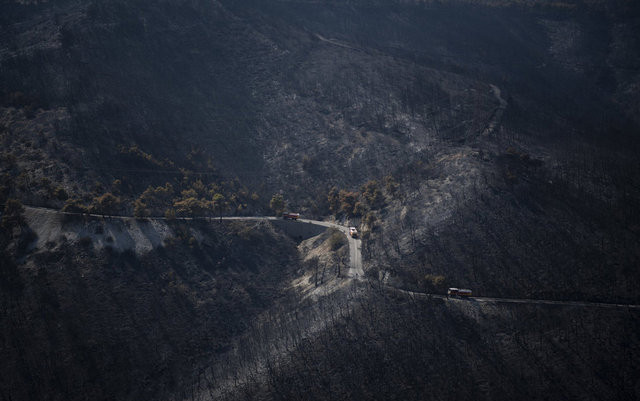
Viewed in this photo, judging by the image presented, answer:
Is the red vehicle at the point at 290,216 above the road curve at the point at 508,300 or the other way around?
the other way around

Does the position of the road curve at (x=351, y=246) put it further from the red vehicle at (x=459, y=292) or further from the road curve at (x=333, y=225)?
the red vehicle at (x=459, y=292)

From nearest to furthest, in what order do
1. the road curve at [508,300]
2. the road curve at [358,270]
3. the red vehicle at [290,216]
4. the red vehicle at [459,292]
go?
the road curve at [508,300], the road curve at [358,270], the red vehicle at [459,292], the red vehicle at [290,216]

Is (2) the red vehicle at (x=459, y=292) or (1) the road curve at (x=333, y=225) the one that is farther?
(1) the road curve at (x=333, y=225)

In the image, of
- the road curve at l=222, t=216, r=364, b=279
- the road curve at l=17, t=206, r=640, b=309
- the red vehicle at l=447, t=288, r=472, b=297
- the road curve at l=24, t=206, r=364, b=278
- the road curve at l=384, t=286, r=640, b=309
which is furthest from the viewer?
the road curve at l=222, t=216, r=364, b=279

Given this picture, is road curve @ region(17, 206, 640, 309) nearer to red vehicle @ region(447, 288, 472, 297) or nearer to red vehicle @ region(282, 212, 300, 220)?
red vehicle @ region(447, 288, 472, 297)

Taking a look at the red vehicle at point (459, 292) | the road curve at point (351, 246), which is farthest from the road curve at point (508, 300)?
the road curve at point (351, 246)

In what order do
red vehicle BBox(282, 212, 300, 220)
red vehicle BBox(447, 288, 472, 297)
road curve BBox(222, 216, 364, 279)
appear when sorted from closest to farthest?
red vehicle BBox(447, 288, 472, 297) → road curve BBox(222, 216, 364, 279) → red vehicle BBox(282, 212, 300, 220)

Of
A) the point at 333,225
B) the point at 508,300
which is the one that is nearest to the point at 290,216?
the point at 333,225

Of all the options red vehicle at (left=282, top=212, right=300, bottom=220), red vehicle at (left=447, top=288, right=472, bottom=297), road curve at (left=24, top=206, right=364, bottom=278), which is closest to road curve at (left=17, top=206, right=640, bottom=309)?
road curve at (left=24, top=206, right=364, bottom=278)

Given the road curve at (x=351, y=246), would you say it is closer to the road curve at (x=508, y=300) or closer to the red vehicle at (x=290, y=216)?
the red vehicle at (x=290, y=216)

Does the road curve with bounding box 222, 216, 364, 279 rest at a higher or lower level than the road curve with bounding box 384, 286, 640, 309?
lower

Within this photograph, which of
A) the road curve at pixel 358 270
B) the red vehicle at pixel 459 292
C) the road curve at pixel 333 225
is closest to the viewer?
the road curve at pixel 358 270

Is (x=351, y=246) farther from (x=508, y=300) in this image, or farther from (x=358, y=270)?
(x=508, y=300)
